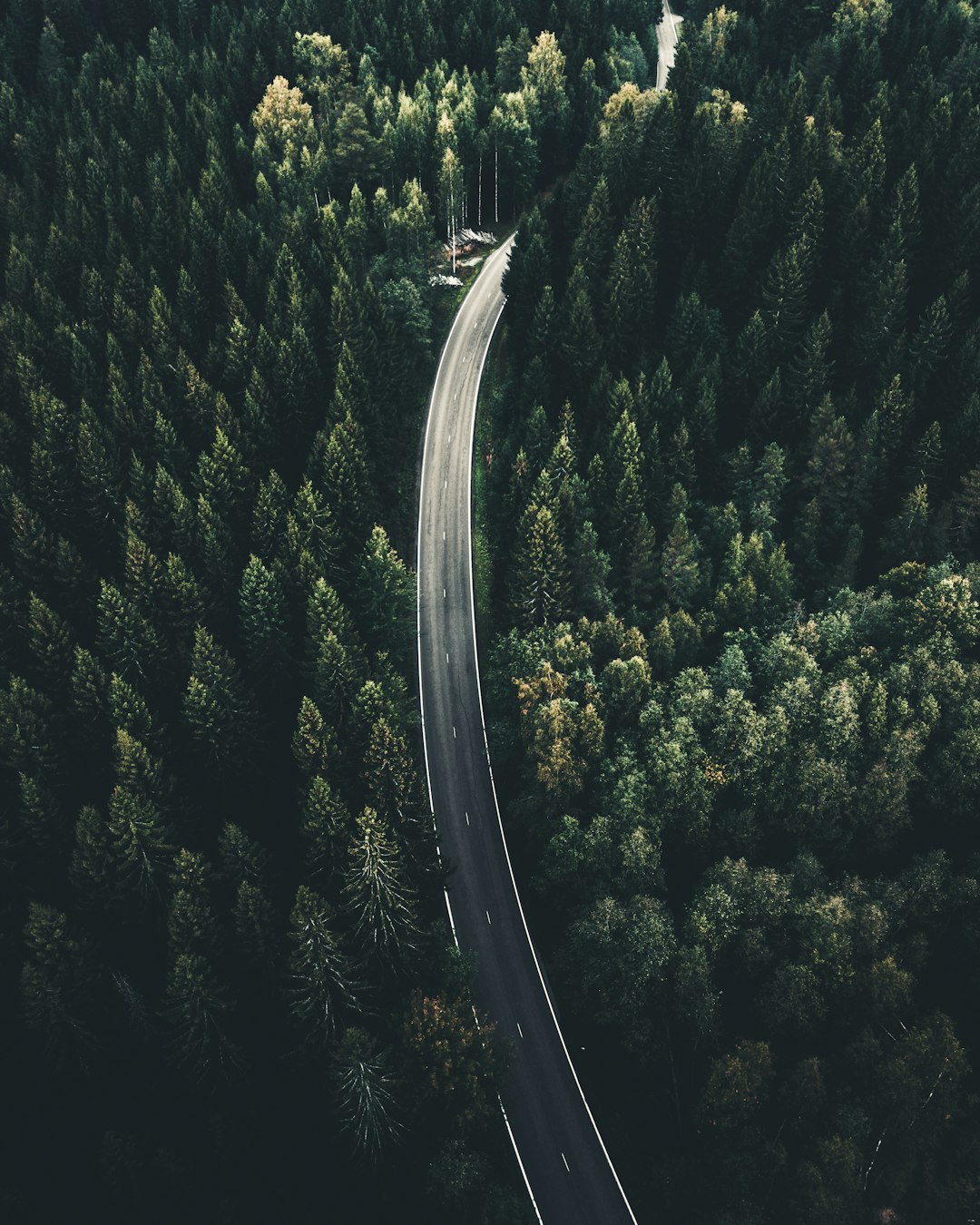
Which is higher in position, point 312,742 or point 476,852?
point 312,742

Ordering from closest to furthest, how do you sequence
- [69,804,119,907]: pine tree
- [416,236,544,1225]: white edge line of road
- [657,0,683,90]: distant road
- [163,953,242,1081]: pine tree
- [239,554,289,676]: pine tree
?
[163,953,242,1081]: pine tree → [416,236,544,1225]: white edge line of road → [69,804,119,907]: pine tree → [239,554,289,676]: pine tree → [657,0,683,90]: distant road

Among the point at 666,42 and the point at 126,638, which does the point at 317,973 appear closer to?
the point at 126,638

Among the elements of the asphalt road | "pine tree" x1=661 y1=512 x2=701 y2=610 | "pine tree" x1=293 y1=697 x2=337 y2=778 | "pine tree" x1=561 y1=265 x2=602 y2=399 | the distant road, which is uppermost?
the distant road

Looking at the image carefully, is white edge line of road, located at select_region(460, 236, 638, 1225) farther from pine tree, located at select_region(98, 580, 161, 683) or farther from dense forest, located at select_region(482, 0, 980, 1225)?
pine tree, located at select_region(98, 580, 161, 683)

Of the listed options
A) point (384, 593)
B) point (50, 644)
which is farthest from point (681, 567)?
point (50, 644)

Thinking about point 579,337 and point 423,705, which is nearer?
point 423,705

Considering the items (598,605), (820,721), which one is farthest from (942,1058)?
(598,605)

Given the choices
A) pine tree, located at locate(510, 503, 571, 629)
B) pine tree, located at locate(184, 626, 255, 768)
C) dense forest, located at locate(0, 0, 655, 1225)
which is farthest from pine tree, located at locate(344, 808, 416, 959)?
pine tree, located at locate(510, 503, 571, 629)
